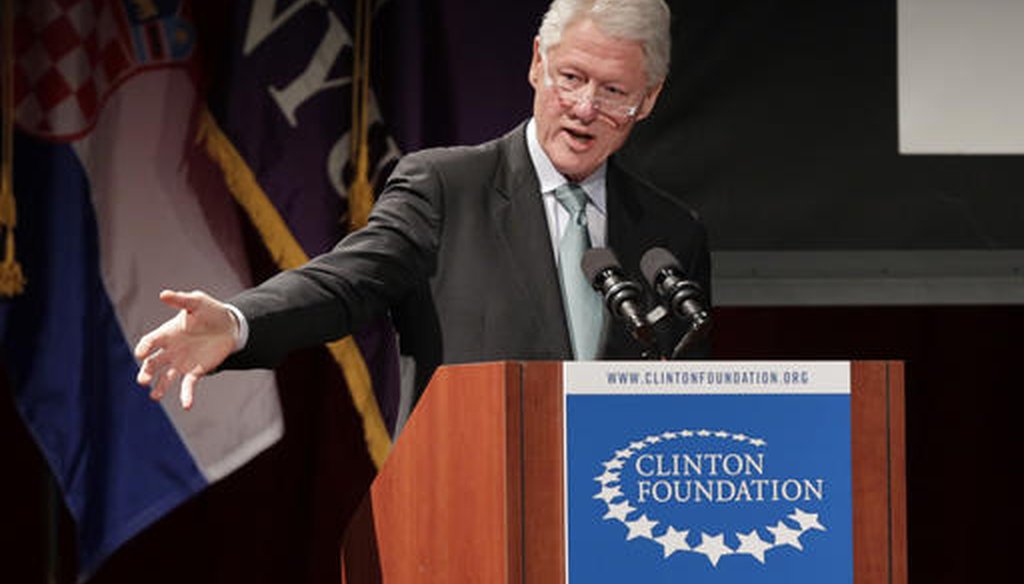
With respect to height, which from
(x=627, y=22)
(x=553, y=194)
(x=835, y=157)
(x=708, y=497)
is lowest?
(x=708, y=497)

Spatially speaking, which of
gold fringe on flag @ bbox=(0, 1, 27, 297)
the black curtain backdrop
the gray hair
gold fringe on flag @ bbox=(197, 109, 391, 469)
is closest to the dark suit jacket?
the gray hair

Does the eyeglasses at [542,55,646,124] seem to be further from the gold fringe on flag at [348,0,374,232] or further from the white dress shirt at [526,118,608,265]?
the gold fringe on flag at [348,0,374,232]

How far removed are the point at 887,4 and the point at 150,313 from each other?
77.6 inches

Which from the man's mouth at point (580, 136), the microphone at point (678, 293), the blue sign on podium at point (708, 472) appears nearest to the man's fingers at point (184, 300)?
the blue sign on podium at point (708, 472)

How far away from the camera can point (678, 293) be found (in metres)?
1.75

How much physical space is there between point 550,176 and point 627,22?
0.27 metres

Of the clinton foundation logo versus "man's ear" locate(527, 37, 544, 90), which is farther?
"man's ear" locate(527, 37, 544, 90)

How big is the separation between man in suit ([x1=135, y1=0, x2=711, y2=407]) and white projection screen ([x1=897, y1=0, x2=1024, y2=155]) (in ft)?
4.43

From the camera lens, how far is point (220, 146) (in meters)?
3.61

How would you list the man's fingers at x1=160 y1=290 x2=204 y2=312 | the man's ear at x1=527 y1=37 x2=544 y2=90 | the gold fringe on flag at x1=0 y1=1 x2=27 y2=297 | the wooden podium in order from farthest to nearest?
the gold fringe on flag at x1=0 y1=1 x2=27 y2=297 < the man's ear at x1=527 y1=37 x2=544 y2=90 < the man's fingers at x1=160 y1=290 x2=204 y2=312 < the wooden podium

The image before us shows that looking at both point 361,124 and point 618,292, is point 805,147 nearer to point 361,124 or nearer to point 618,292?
point 361,124

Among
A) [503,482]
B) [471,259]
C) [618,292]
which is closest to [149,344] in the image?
[503,482]

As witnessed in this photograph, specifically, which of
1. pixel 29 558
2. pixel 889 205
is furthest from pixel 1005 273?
pixel 29 558

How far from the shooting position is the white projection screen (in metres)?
3.48
